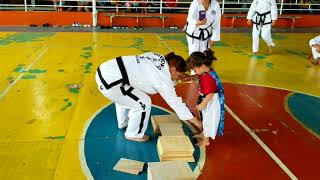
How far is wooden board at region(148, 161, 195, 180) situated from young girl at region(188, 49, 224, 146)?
78 centimetres

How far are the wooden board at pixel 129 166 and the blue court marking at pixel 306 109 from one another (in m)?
2.48

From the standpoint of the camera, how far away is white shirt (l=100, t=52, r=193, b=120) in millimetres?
4027

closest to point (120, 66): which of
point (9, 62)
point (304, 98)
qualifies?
point (304, 98)

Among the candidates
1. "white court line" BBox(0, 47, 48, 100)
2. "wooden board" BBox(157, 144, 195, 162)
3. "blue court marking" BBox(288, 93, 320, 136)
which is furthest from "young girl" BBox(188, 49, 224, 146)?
"white court line" BBox(0, 47, 48, 100)

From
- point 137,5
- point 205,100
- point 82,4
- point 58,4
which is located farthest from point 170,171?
point 58,4

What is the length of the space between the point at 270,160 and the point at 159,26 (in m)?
11.0

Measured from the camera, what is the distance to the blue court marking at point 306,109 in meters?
5.01

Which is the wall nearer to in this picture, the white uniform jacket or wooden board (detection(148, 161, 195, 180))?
the white uniform jacket

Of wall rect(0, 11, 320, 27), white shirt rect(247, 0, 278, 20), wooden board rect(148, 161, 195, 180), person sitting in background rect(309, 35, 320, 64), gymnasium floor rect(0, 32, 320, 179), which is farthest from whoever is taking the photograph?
wall rect(0, 11, 320, 27)

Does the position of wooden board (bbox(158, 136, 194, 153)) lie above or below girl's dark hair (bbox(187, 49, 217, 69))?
below

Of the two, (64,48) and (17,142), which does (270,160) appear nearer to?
(17,142)

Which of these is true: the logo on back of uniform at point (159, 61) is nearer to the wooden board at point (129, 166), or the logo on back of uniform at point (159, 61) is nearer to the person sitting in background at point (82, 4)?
the wooden board at point (129, 166)

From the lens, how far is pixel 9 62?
26.4ft

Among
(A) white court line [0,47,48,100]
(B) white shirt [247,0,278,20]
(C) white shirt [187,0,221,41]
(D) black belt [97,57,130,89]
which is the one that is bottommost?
(A) white court line [0,47,48,100]
